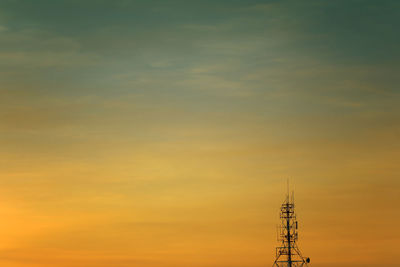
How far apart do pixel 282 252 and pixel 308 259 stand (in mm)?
4804

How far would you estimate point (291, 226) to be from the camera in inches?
4594

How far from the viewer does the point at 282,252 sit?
384 ft

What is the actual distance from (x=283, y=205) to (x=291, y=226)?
3940 millimetres

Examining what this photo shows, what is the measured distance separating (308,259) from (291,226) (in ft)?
22.0

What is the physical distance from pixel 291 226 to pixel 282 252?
16.1ft

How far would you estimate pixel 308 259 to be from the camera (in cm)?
11731

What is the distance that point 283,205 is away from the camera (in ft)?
383

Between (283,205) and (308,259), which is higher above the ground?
(283,205)

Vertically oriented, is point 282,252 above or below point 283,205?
below

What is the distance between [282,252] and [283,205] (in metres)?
8.33
